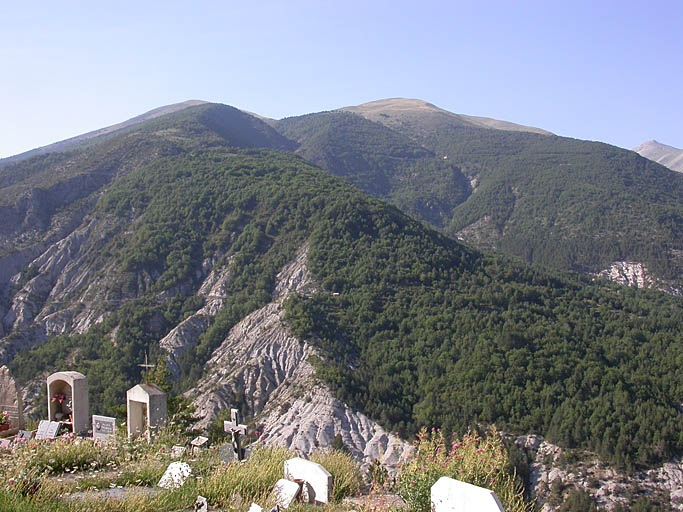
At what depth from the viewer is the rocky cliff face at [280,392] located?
36.7m

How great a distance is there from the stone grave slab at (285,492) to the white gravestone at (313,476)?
0.28 metres

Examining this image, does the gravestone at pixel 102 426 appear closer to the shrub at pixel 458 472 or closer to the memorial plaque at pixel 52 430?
the memorial plaque at pixel 52 430

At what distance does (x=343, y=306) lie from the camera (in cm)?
5200

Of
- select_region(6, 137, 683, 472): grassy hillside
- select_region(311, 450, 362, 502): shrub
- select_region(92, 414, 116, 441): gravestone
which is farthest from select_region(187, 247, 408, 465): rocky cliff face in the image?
select_region(311, 450, 362, 502): shrub

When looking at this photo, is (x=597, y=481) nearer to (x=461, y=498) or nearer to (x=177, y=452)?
(x=177, y=452)

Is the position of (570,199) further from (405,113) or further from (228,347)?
(405,113)

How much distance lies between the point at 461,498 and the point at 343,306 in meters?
44.2

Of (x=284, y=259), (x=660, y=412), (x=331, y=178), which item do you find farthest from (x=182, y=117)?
(x=660, y=412)

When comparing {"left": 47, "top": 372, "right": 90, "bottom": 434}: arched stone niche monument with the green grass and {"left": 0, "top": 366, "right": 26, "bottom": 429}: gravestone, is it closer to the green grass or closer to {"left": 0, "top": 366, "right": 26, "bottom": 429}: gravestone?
{"left": 0, "top": 366, "right": 26, "bottom": 429}: gravestone

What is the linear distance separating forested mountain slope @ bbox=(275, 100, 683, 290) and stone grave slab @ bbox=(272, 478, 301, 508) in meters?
84.6

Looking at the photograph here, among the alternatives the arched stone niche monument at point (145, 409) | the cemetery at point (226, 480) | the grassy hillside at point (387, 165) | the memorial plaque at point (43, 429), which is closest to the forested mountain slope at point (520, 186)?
the grassy hillside at point (387, 165)

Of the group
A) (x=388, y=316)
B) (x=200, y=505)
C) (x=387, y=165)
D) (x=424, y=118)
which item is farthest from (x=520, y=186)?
(x=200, y=505)

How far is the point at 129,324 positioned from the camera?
182 ft

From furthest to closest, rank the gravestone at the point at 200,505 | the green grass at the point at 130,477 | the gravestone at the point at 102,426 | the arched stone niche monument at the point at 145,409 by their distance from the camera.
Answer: the gravestone at the point at 102,426 < the arched stone niche monument at the point at 145,409 < the gravestone at the point at 200,505 < the green grass at the point at 130,477
